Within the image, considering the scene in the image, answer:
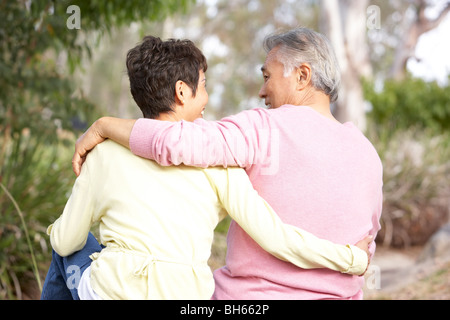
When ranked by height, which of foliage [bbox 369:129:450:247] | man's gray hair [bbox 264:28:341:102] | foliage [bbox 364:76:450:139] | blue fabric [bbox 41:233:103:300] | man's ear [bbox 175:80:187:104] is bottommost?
foliage [bbox 369:129:450:247]

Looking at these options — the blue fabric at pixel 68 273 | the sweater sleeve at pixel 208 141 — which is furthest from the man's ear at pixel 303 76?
the blue fabric at pixel 68 273

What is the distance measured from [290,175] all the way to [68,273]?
A: 2.89 ft

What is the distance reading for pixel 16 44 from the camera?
184 inches

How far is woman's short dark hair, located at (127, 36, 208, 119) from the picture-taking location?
6.60ft

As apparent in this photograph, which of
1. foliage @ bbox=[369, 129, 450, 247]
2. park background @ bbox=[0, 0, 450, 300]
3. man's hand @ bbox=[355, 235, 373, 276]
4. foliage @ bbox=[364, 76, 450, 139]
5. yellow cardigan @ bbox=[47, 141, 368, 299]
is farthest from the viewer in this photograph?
foliage @ bbox=[364, 76, 450, 139]

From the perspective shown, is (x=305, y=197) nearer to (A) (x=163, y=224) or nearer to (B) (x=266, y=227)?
(B) (x=266, y=227)

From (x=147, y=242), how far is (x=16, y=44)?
3381mm

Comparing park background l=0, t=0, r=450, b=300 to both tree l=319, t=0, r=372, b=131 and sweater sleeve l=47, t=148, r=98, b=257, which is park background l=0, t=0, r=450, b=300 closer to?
tree l=319, t=0, r=372, b=131

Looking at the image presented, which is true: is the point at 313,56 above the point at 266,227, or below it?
above

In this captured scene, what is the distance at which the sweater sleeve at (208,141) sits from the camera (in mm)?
1866

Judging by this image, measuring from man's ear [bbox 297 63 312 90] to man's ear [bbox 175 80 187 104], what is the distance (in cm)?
47

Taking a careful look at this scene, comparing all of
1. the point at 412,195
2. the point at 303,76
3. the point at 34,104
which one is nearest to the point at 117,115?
the point at 34,104

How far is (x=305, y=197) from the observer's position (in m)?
2.04

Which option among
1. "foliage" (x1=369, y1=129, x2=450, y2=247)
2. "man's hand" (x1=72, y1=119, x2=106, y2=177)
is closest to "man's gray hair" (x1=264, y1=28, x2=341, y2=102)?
"man's hand" (x1=72, y1=119, x2=106, y2=177)
